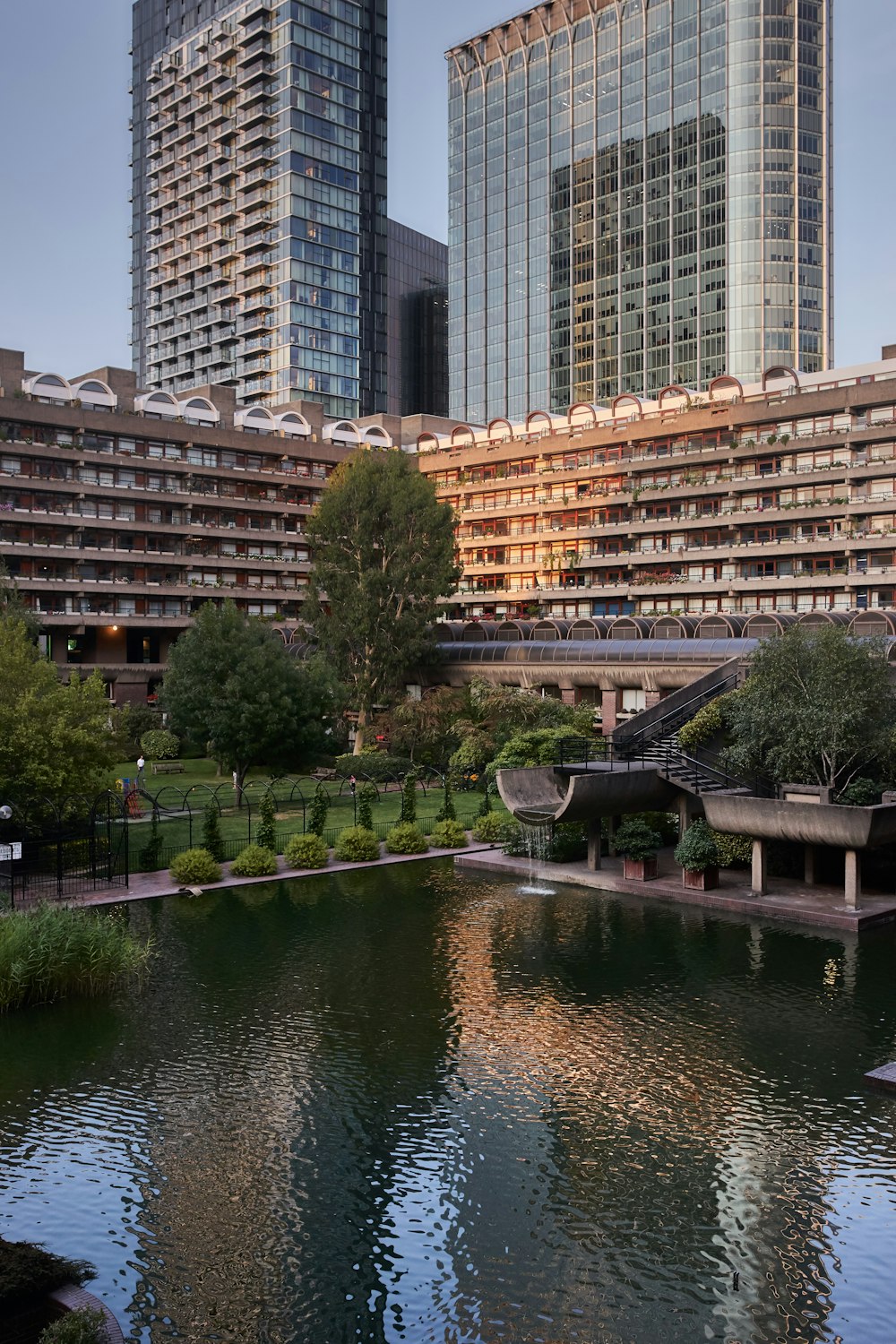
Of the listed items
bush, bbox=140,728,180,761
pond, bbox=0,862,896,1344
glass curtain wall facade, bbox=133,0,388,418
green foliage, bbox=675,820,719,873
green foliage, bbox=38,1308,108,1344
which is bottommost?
pond, bbox=0,862,896,1344

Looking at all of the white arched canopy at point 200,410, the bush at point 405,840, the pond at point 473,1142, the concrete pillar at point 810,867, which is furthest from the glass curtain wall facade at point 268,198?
the pond at point 473,1142

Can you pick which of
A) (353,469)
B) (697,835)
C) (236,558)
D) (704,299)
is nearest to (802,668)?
(697,835)

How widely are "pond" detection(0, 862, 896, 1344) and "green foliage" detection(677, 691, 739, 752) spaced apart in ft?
35.6

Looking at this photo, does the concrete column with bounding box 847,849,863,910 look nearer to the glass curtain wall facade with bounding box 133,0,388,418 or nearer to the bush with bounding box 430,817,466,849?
the bush with bounding box 430,817,466,849

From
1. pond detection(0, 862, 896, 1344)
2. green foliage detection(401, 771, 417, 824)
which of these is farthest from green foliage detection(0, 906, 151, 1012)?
green foliage detection(401, 771, 417, 824)

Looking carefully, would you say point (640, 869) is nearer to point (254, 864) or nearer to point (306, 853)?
point (306, 853)

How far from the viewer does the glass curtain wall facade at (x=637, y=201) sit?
15050 cm

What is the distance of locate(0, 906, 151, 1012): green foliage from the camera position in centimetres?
2541

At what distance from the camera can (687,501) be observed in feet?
318

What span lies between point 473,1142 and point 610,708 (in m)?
55.5

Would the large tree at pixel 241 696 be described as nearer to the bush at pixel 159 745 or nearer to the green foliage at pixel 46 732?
the green foliage at pixel 46 732

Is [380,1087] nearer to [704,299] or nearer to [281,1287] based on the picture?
[281,1287]

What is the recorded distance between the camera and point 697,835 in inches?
1444

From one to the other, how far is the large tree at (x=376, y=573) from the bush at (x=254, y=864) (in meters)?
31.3
